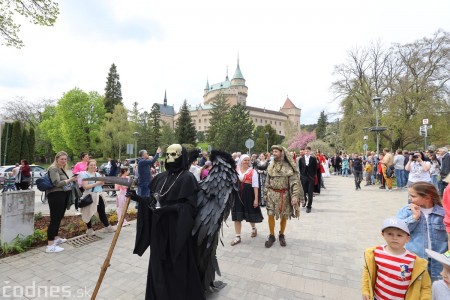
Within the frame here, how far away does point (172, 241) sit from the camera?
9.00ft

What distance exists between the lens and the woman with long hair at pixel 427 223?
7.96 ft

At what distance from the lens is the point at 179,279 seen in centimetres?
274

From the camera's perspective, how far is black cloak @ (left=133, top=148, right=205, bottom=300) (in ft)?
8.87

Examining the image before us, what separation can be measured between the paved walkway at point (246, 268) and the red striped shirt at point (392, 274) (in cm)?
135

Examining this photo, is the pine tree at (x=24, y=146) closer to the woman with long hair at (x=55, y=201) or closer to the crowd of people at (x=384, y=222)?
the crowd of people at (x=384, y=222)

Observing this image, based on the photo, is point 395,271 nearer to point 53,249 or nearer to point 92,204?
point 53,249

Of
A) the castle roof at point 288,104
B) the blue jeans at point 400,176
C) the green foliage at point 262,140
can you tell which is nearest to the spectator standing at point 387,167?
the blue jeans at point 400,176

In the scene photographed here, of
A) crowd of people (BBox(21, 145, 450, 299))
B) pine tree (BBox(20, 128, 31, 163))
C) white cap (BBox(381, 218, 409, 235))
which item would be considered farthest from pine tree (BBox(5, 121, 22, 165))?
white cap (BBox(381, 218, 409, 235))

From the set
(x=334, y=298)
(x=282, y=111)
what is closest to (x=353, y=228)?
(x=334, y=298)

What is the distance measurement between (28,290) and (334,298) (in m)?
4.39

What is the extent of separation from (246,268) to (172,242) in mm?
1881

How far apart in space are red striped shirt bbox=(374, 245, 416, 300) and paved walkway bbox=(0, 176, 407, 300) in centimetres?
135

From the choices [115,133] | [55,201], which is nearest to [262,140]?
[115,133]

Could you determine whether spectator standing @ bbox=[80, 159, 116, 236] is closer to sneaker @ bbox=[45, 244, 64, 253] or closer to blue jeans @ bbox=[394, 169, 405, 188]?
sneaker @ bbox=[45, 244, 64, 253]
